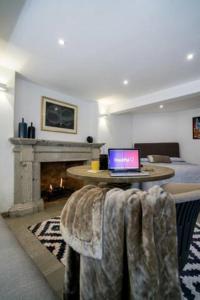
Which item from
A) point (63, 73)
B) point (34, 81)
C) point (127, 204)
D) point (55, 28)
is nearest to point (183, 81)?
point (63, 73)

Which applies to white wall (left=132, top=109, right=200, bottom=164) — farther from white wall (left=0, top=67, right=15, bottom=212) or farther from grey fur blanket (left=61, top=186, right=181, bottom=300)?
grey fur blanket (left=61, top=186, right=181, bottom=300)

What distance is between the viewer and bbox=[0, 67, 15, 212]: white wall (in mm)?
2485

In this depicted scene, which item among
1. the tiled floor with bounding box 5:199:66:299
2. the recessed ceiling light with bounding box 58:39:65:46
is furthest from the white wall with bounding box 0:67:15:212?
the recessed ceiling light with bounding box 58:39:65:46

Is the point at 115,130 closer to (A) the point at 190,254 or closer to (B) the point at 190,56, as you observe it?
(B) the point at 190,56

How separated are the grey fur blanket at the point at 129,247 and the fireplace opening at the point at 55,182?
300 centimetres

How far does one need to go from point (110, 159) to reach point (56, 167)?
2.33m

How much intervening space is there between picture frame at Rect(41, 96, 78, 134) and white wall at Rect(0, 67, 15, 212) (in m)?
0.70

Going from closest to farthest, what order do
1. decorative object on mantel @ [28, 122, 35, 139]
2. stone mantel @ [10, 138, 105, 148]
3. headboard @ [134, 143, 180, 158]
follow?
1. stone mantel @ [10, 138, 105, 148]
2. decorative object on mantel @ [28, 122, 35, 139]
3. headboard @ [134, 143, 180, 158]

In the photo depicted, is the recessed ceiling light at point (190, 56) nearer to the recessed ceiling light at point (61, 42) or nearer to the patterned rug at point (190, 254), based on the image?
the recessed ceiling light at point (61, 42)

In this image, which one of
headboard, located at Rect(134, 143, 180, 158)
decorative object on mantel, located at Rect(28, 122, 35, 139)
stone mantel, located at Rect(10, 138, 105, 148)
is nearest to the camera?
stone mantel, located at Rect(10, 138, 105, 148)

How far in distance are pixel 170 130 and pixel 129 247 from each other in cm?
511

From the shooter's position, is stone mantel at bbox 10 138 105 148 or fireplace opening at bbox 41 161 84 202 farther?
fireplace opening at bbox 41 161 84 202

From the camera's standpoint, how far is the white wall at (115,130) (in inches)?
168

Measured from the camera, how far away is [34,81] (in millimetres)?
3002
